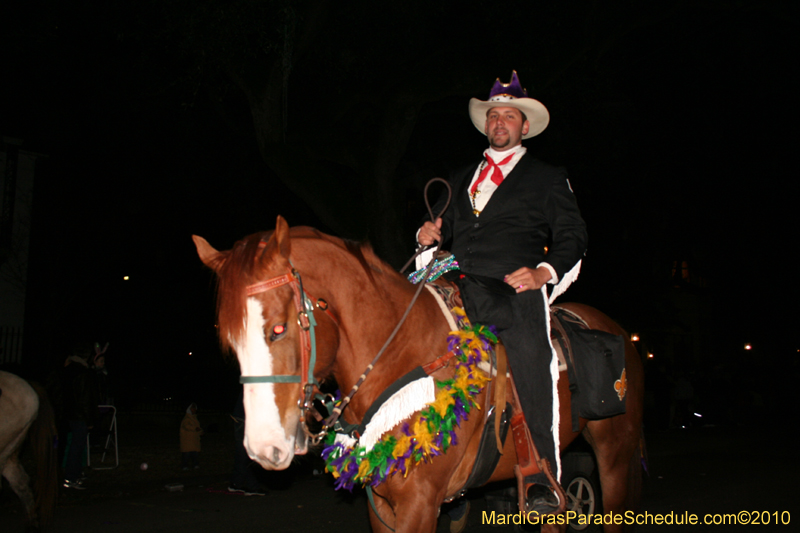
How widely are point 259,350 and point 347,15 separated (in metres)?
10.4

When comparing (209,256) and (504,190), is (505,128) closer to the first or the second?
(504,190)

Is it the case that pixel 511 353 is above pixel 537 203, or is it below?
below

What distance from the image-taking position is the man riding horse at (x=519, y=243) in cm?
368

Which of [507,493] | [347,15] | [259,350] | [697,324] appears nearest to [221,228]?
[347,15]

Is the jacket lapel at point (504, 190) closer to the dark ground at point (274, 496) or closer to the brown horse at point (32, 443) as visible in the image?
the dark ground at point (274, 496)

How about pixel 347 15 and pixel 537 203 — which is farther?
pixel 347 15

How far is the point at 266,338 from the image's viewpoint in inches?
114

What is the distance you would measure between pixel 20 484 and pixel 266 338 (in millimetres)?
5715

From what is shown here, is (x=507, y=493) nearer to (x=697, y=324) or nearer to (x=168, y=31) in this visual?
(x=168, y=31)

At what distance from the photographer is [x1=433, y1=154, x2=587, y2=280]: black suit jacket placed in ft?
12.7

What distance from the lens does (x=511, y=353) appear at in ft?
12.2

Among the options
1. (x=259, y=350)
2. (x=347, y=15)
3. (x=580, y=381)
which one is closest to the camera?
(x=259, y=350)

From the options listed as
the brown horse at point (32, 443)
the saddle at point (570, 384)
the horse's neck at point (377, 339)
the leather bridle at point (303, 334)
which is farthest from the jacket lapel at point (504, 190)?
the brown horse at point (32, 443)

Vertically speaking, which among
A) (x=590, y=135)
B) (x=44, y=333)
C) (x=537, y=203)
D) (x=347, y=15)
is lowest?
(x=44, y=333)
